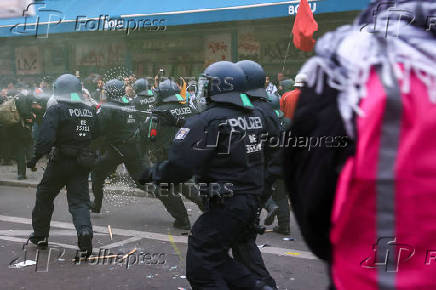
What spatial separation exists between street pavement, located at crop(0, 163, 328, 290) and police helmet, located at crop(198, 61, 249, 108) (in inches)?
49.7

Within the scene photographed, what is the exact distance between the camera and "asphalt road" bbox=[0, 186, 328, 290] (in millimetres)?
5148

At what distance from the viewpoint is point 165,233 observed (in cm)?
706

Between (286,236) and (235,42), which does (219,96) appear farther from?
(235,42)

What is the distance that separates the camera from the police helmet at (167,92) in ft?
24.7

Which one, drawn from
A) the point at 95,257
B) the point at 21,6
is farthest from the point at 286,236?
the point at 21,6

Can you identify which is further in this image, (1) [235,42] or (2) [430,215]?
(1) [235,42]

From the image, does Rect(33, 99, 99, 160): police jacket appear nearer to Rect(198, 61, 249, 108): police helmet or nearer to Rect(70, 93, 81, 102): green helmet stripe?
Rect(70, 93, 81, 102): green helmet stripe

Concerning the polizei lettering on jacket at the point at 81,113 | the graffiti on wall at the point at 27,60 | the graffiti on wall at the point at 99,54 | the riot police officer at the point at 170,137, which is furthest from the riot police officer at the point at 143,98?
the graffiti on wall at the point at 27,60

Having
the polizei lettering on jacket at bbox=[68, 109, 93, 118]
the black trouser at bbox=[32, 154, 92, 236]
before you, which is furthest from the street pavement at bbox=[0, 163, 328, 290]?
the polizei lettering on jacket at bbox=[68, 109, 93, 118]

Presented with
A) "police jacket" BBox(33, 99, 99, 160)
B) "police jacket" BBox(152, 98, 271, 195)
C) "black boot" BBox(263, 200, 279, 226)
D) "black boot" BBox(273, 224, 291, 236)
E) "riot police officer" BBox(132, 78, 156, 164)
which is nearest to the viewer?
"police jacket" BBox(152, 98, 271, 195)

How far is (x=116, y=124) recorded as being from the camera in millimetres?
7836

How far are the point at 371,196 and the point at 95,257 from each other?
496 centimetres

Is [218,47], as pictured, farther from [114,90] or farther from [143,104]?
[114,90]

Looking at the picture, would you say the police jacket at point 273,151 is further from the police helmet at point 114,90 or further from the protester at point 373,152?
the police helmet at point 114,90
